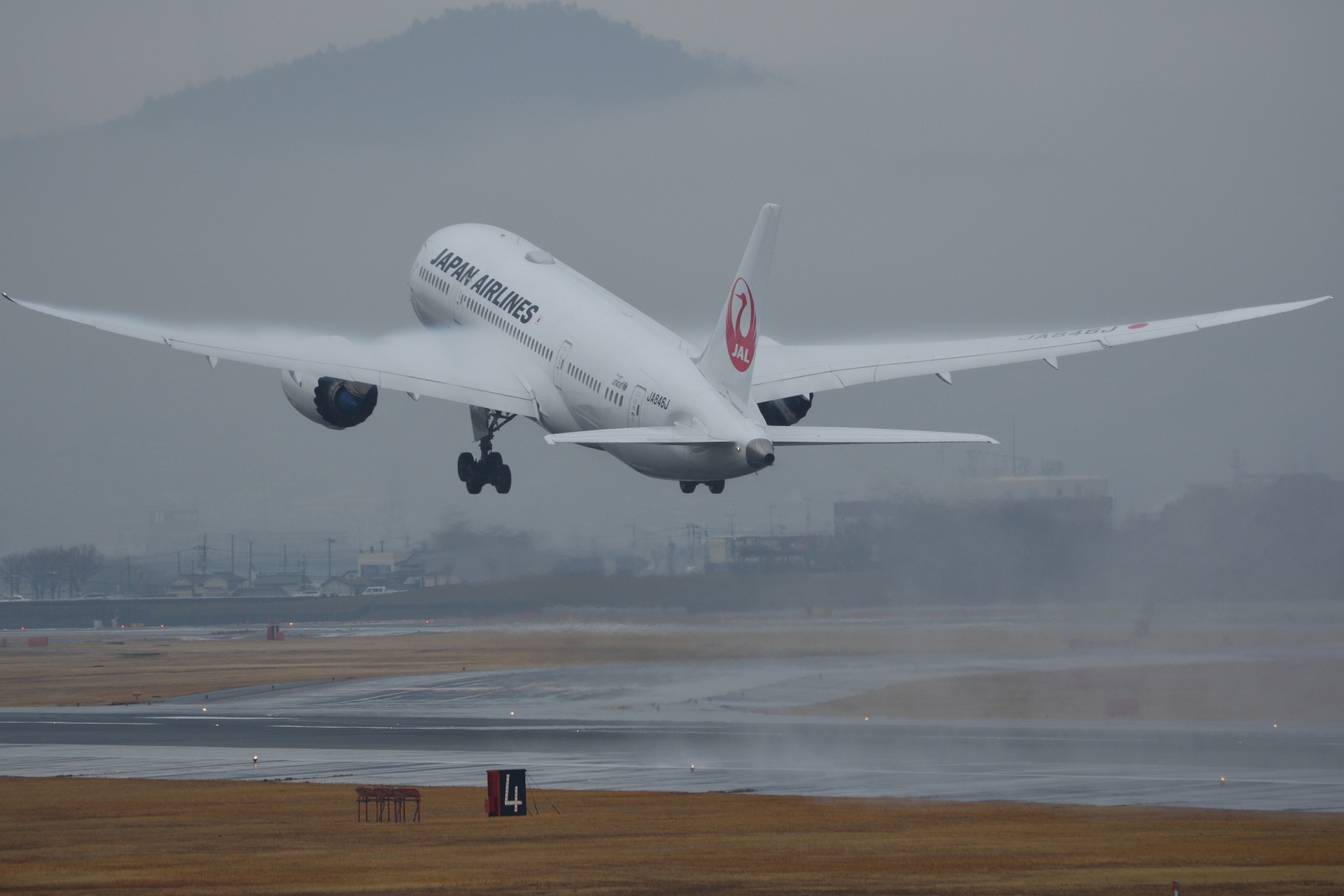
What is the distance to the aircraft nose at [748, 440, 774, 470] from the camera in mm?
42156

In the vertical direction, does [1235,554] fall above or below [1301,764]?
above

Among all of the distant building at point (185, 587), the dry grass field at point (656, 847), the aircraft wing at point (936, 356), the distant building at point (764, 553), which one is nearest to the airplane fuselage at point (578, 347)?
the aircraft wing at point (936, 356)

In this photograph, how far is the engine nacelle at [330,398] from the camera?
177ft

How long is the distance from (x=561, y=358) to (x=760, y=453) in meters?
10.6

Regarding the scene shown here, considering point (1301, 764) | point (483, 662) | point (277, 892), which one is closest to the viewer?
point (277, 892)

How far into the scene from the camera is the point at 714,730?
66875mm

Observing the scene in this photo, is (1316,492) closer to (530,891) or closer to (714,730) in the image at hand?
(714,730)

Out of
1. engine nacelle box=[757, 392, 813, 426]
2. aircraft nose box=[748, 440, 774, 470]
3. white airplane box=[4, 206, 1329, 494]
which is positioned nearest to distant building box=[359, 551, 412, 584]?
white airplane box=[4, 206, 1329, 494]

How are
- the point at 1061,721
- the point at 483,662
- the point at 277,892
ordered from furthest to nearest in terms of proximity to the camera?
the point at 483,662 < the point at 1061,721 < the point at 277,892

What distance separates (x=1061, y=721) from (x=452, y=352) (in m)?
27.5

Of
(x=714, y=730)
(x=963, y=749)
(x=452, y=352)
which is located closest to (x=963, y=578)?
(x=963, y=749)

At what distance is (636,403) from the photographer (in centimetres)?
4659

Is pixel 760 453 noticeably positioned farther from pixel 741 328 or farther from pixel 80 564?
pixel 80 564

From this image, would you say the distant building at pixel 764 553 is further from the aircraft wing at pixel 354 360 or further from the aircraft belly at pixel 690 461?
the aircraft belly at pixel 690 461
